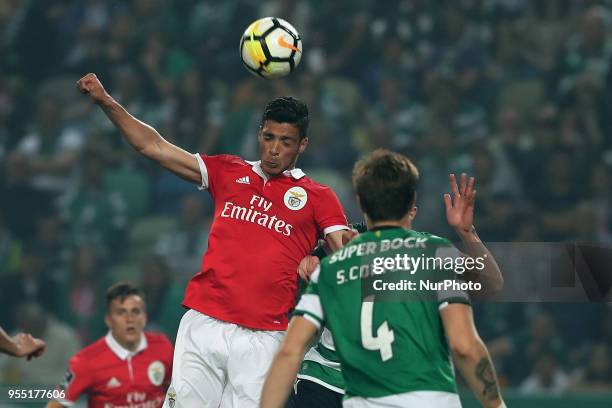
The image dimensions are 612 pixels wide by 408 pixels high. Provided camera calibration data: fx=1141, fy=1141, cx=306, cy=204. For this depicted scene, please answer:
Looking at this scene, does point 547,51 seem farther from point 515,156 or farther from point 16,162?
point 16,162

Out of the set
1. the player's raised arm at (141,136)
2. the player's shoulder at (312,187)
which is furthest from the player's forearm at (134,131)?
the player's shoulder at (312,187)

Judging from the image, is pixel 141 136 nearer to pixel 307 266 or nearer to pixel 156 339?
pixel 307 266

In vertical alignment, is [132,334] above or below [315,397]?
above

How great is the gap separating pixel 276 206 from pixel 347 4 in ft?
22.9

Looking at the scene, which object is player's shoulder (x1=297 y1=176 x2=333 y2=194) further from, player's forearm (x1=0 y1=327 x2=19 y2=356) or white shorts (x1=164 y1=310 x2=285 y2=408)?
player's forearm (x1=0 y1=327 x2=19 y2=356)

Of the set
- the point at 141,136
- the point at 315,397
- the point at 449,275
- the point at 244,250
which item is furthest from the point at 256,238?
the point at 449,275

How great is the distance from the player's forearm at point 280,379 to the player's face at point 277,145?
1.97 meters

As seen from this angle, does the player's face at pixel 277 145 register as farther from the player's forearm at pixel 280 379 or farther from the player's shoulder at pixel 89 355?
the player's shoulder at pixel 89 355

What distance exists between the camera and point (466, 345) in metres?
4.12

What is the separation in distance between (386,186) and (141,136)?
2.03 metres

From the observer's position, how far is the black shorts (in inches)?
252

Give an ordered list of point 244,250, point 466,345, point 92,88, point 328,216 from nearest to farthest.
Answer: point 466,345, point 92,88, point 244,250, point 328,216

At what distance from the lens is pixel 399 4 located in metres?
12.6

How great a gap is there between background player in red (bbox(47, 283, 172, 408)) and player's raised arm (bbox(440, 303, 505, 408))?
13.1 feet
